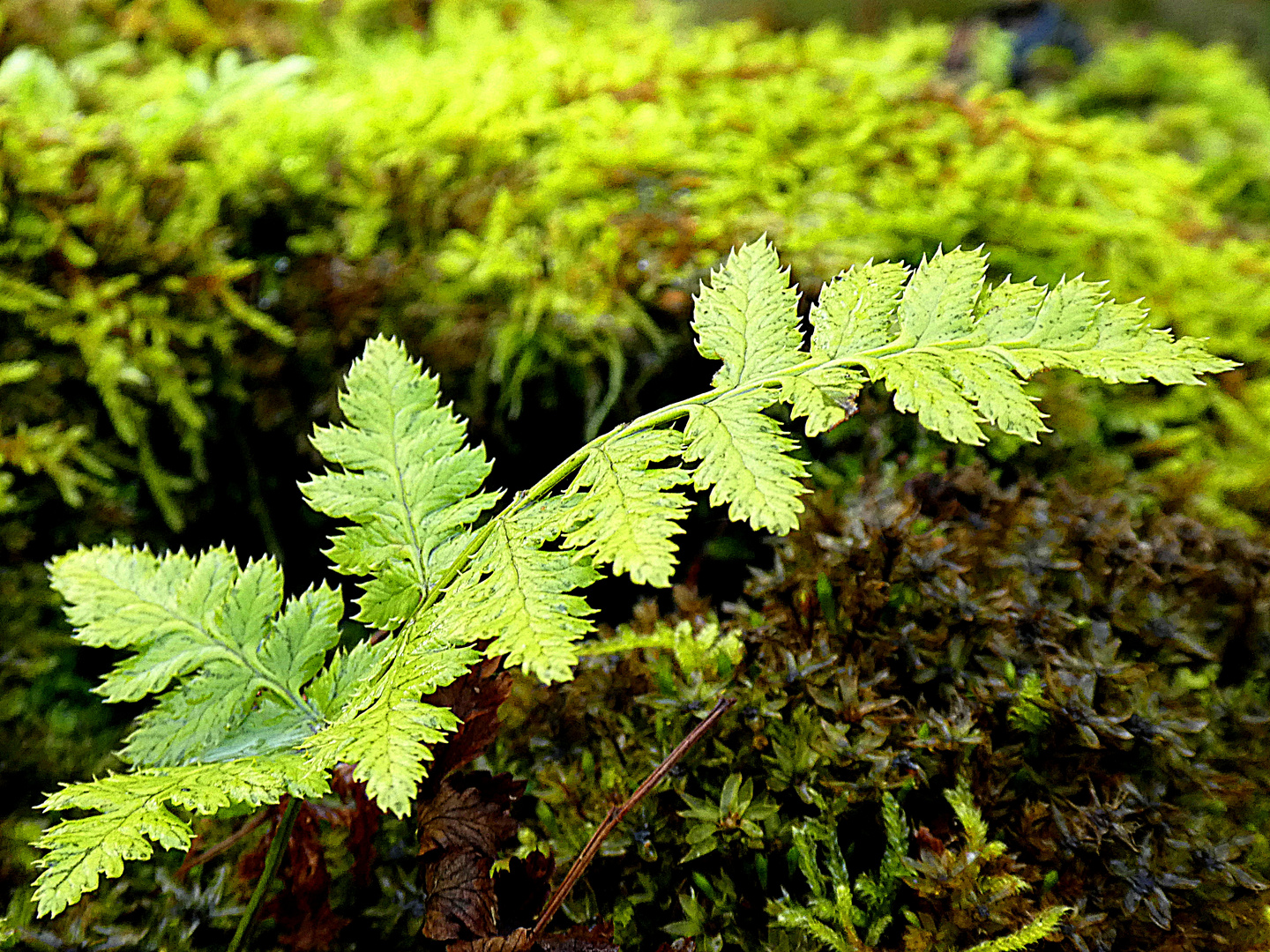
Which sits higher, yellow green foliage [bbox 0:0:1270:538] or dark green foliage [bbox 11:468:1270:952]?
yellow green foliage [bbox 0:0:1270:538]

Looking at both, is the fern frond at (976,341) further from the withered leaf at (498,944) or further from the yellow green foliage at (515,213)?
the yellow green foliage at (515,213)

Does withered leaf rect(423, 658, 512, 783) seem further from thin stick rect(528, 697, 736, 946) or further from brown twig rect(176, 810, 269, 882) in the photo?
brown twig rect(176, 810, 269, 882)

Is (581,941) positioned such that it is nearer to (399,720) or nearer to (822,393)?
(399,720)

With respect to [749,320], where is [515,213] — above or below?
below

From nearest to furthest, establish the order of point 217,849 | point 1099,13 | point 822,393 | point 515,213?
point 822,393 < point 217,849 < point 515,213 < point 1099,13

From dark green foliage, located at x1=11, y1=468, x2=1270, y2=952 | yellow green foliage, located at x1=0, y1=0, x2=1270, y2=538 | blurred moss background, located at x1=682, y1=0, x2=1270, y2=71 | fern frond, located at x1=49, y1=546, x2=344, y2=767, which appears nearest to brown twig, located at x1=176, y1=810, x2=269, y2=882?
dark green foliage, located at x1=11, y1=468, x2=1270, y2=952

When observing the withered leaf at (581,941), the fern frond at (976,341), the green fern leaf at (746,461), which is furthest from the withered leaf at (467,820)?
the fern frond at (976,341)

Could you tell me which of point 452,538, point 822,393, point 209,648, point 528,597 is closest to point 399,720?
point 528,597
